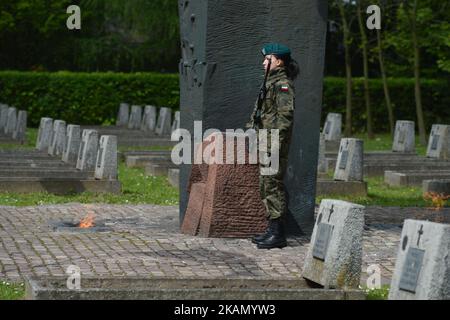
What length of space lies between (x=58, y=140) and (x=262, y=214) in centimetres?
1113

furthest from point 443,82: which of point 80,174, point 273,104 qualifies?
point 273,104

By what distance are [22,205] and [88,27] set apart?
28910mm

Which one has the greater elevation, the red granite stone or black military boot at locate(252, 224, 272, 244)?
the red granite stone

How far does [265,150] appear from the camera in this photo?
45.5 ft

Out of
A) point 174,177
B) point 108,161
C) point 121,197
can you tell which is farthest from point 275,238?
point 174,177

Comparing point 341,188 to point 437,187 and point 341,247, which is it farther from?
point 341,247

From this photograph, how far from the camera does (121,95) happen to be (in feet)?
132

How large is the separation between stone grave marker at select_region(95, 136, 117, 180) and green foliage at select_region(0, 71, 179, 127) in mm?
18834

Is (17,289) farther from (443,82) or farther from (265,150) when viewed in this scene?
(443,82)

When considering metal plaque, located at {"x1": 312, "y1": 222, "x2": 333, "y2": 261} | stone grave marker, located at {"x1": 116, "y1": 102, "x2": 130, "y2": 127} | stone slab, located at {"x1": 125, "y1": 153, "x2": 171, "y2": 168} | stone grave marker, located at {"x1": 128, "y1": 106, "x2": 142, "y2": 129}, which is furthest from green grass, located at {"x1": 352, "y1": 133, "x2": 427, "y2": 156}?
metal plaque, located at {"x1": 312, "y1": 222, "x2": 333, "y2": 261}

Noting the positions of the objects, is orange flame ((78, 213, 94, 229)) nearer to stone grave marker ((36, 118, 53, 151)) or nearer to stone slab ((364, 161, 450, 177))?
stone slab ((364, 161, 450, 177))

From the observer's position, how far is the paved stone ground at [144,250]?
1210 cm

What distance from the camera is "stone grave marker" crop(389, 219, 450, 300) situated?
880 cm

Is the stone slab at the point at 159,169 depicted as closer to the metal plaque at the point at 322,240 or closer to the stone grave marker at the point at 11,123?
the stone grave marker at the point at 11,123
